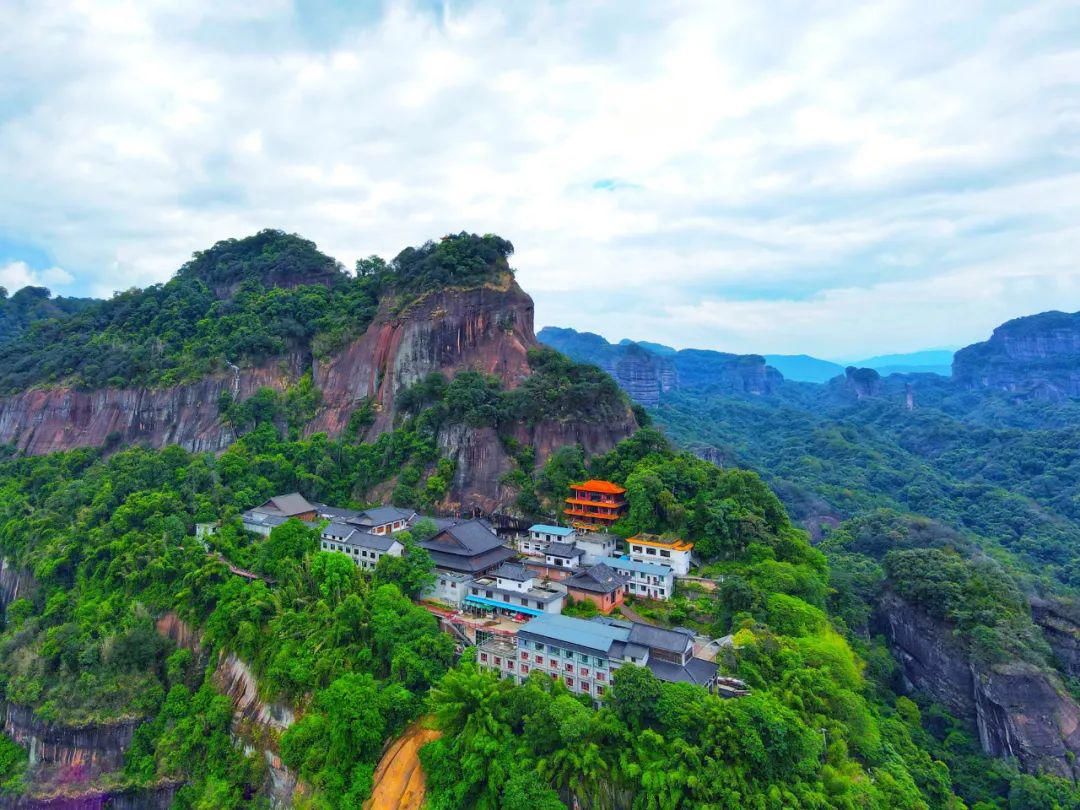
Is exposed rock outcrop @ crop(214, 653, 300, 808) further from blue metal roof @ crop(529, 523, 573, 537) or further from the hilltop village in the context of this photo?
blue metal roof @ crop(529, 523, 573, 537)

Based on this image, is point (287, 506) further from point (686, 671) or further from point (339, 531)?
point (686, 671)

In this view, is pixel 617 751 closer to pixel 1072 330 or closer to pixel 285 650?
pixel 285 650

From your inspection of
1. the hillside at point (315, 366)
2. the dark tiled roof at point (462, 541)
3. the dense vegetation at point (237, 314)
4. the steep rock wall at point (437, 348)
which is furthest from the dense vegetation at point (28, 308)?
the dark tiled roof at point (462, 541)

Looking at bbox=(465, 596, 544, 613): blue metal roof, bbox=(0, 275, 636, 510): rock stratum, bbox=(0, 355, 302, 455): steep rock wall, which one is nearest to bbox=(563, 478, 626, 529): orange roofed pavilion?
bbox=(0, 275, 636, 510): rock stratum

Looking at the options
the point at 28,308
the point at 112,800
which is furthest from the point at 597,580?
the point at 28,308

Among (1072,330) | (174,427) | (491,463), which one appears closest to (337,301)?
(174,427)
